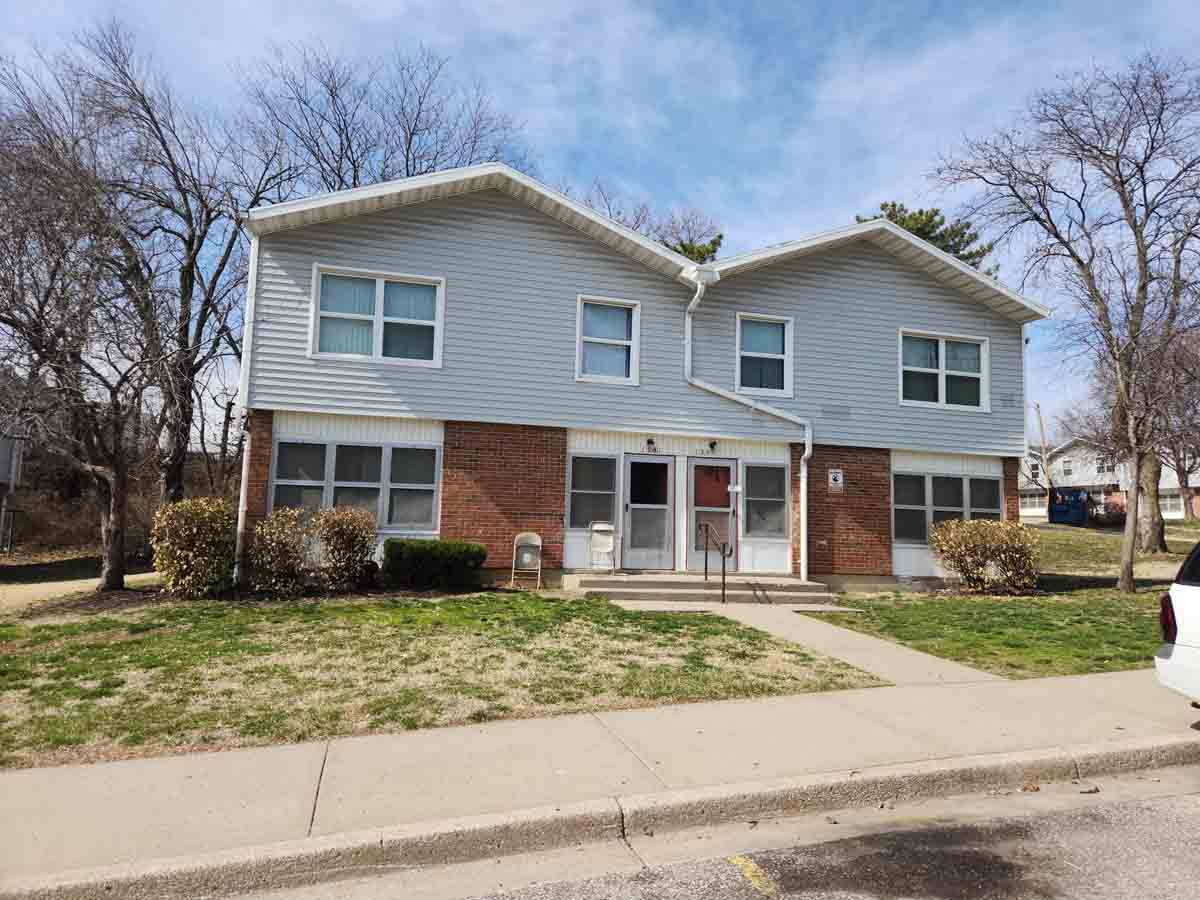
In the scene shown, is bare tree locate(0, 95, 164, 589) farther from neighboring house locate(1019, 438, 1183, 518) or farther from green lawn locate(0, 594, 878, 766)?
neighboring house locate(1019, 438, 1183, 518)

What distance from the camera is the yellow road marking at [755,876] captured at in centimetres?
354

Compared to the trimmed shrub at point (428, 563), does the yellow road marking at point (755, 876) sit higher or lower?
lower

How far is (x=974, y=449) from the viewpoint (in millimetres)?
15594

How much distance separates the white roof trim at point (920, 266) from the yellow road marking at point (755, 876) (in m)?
11.5

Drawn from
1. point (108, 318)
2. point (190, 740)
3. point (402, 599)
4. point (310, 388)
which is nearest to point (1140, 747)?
point (190, 740)

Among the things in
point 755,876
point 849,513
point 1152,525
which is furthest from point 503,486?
point 1152,525

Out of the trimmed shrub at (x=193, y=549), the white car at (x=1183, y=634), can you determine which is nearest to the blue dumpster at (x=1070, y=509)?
the white car at (x=1183, y=634)

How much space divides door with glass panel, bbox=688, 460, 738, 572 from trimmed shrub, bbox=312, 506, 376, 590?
5557 millimetres

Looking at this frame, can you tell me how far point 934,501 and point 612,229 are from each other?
798 centimetres

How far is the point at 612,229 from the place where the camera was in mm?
13797

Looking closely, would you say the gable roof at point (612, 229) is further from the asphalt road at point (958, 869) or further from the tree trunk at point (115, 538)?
the asphalt road at point (958, 869)

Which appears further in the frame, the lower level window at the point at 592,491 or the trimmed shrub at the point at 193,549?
the lower level window at the point at 592,491

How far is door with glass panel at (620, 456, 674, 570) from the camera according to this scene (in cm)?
1407

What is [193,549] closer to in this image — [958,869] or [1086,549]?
[958,869]
